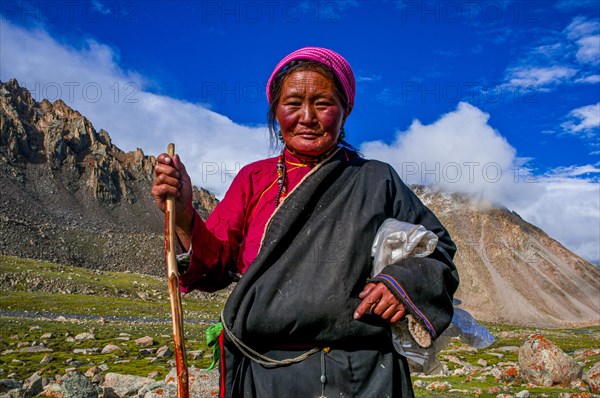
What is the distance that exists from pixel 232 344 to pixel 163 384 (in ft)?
21.1

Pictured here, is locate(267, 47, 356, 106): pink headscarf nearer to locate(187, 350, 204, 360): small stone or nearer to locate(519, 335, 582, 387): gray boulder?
locate(519, 335, 582, 387): gray boulder

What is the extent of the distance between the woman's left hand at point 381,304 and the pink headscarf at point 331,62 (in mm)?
1217

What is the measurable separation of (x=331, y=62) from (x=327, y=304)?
1404 millimetres

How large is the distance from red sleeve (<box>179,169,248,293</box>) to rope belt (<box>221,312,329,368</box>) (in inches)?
14.2

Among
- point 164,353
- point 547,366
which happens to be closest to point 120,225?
point 164,353

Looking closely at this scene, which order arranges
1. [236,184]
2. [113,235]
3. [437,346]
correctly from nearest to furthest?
1. [437,346]
2. [236,184]
3. [113,235]

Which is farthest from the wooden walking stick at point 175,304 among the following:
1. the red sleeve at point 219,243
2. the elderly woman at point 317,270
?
the red sleeve at point 219,243

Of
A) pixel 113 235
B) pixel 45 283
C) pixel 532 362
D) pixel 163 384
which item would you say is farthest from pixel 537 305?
pixel 163 384

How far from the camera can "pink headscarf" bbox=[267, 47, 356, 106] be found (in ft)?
8.89

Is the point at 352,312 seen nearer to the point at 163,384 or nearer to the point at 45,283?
the point at 163,384

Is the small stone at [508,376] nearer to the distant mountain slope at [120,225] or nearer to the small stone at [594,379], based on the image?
the small stone at [594,379]

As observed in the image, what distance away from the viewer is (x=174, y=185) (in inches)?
94.3

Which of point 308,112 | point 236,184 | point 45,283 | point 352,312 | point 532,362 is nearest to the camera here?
point 352,312

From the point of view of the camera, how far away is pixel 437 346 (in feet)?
8.01
